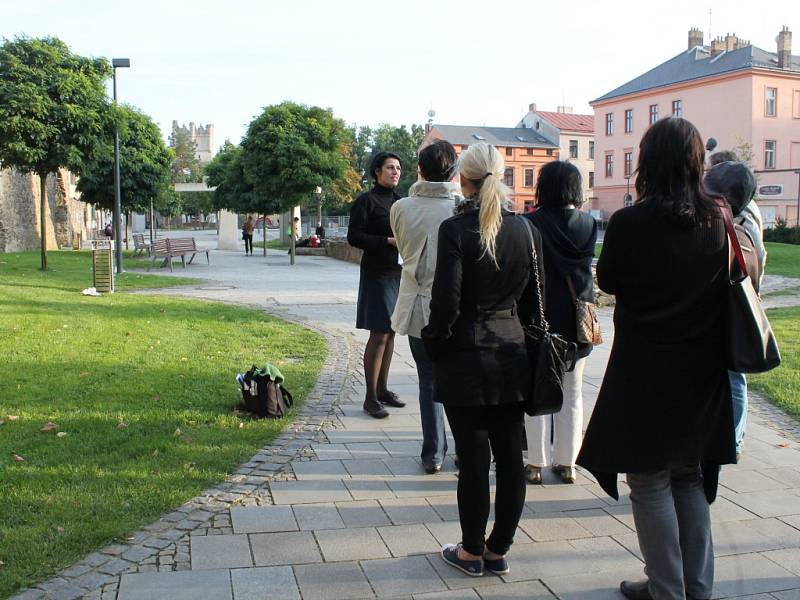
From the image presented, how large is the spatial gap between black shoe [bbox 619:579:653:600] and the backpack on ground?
3.37 m

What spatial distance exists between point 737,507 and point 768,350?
6.01 feet

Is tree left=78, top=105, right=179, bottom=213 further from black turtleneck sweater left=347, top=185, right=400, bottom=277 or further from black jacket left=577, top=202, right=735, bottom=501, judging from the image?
black jacket left=577, top=202, right=735, bottom=501

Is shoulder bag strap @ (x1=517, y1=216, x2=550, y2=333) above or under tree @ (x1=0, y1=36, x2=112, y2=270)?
under

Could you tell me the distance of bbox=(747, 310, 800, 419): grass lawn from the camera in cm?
678

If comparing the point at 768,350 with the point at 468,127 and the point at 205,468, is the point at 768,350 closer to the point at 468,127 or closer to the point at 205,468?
the point at 205,468

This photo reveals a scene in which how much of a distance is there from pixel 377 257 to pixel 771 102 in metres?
59.2

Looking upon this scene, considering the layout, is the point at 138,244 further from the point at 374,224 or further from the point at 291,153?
the point at 374,224

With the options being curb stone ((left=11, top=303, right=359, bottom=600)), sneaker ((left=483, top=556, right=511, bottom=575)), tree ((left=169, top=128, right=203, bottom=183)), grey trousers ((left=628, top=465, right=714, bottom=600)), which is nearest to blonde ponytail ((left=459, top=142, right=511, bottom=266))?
grey trousers ((left=628, top=465, right=714, bottom=600))

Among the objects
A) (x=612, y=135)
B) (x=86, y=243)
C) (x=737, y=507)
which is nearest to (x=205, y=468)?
(x=737, y=507)

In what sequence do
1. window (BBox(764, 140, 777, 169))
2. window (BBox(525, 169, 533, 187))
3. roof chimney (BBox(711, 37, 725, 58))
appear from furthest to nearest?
1. window (BBox(525, 169, 533, 187))
2. roof chimney (BBox(711, 37, 725, 58))
3. window (BBox(764, 140, 777, 169))

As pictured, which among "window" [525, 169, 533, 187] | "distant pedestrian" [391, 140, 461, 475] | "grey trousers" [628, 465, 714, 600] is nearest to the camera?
"grey trousers" [628, 465, 714, 600]

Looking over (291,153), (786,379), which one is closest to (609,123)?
(291,153)

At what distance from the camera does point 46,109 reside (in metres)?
18.7

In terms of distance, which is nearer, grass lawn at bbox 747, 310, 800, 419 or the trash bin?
grass lawn at bbox 747, 310, 800, 419
